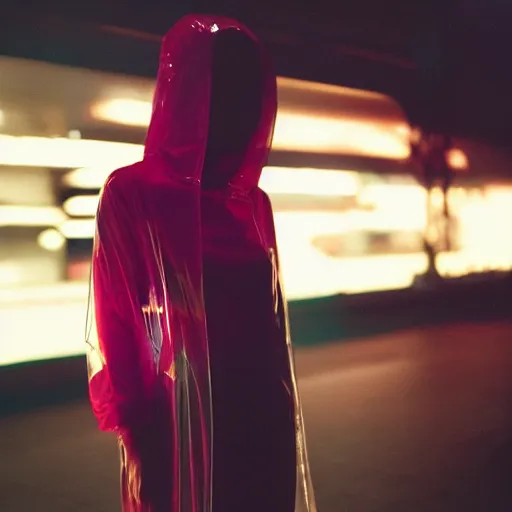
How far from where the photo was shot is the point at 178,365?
1.18 m

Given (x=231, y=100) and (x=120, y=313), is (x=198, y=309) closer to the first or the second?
(x=120, y=313)

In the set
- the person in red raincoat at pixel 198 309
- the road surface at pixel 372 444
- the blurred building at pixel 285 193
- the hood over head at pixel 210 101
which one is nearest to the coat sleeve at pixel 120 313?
the person in red raincoat at pixel 198 309

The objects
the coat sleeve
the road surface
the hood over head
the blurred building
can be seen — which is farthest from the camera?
the blurred building

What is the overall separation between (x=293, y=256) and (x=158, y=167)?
16.7 ft

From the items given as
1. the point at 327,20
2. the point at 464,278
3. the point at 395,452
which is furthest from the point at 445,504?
the point at 464,278

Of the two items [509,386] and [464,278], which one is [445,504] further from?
[464,278]

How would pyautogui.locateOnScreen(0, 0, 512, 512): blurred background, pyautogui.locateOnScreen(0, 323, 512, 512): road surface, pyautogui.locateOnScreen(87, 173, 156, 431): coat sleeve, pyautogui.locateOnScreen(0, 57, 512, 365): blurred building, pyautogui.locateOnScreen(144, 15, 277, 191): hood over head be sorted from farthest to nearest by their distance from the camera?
pyautogui.locateOnScreen(0, 57, 512, 365): blurred building → pyautogui.locateOnScreen(0, 0, 512, 512): blurred background → pyautogui.locateOnScreen(0, 323, 512, 512): road surface → pyautogui.locateOnScreen(144, 15, 277, 191): hood over head → pyautogui.locateOnScreen(87, 173, 156, 431): coat sleeve

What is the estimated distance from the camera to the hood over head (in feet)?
4.37

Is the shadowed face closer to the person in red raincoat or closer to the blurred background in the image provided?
the person in red raincoat

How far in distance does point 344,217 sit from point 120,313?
19.2 ft

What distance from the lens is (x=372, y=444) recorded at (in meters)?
3.94

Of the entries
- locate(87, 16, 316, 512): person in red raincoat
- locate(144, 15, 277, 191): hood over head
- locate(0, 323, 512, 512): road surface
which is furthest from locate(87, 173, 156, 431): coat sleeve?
locate(0, 323, 512, 512): road surface

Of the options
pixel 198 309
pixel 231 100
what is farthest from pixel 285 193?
pixel 198 309

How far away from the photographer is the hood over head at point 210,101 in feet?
4.37
